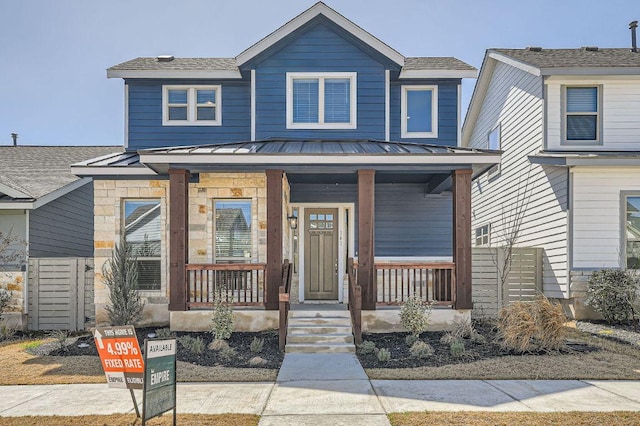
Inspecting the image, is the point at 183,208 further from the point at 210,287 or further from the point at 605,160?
the point at 605,160

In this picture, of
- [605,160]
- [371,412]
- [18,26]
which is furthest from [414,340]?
[18,26]

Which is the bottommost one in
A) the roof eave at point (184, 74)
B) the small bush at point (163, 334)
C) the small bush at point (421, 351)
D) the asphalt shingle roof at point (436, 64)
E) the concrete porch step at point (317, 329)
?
the small bush at point (421, 351)

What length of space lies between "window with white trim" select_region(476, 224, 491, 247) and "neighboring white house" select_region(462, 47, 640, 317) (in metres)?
1.15

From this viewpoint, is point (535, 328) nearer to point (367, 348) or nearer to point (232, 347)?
point (367, 348)

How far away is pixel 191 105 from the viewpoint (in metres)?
12.5

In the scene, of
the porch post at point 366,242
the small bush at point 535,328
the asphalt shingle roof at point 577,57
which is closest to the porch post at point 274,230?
the porch post at point 366,242

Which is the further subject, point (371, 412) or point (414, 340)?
point (414, 340)

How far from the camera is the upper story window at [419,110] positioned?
1256cm

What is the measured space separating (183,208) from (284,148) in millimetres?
2239

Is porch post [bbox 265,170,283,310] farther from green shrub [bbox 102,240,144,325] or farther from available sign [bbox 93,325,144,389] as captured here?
available sign [bbox 93,325,144,389]

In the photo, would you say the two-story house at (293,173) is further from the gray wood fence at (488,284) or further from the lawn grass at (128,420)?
the lawn grass at (128,420)

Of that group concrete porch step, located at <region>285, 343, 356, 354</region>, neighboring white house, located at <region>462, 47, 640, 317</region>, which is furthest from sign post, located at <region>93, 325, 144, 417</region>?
neighboring white house, located at <region>462, 47, 640, 317</region>

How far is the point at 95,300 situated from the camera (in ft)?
35.0

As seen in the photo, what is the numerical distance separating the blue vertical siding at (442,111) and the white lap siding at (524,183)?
2099mm
